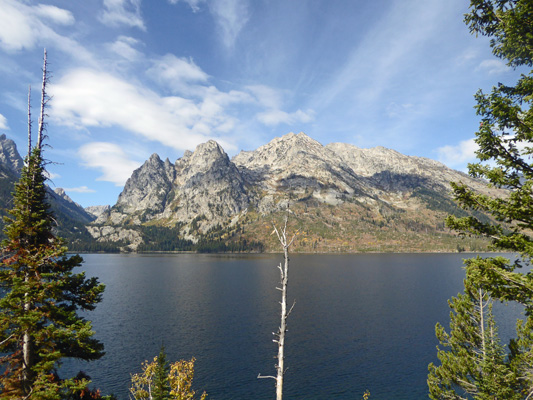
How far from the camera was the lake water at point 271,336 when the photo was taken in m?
46.8

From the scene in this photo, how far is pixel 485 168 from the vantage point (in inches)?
555

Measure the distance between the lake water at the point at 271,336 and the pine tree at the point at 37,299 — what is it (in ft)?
108

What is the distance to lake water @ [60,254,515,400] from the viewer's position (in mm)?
46781

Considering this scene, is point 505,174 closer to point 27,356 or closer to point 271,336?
point 27,356

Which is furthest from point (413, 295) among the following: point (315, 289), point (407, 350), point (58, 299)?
point (58, 299)

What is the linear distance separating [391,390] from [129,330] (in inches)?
2357

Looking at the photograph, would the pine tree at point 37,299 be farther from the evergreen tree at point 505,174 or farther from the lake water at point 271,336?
the lake water at point 271,336

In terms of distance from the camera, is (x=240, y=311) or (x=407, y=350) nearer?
(x=407, y=350)

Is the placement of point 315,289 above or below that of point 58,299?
below

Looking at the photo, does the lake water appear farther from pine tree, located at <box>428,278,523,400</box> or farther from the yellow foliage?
pine tree, located at <box>428,278,523,400</box>

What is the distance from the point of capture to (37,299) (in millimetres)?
16766

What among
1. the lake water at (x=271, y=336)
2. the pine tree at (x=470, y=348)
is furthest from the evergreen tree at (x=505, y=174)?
the lake water at (x=271, y=336)

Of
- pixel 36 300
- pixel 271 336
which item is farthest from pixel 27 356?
pixel 271 336

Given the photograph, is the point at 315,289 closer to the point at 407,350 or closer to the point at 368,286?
the point at 368,286
